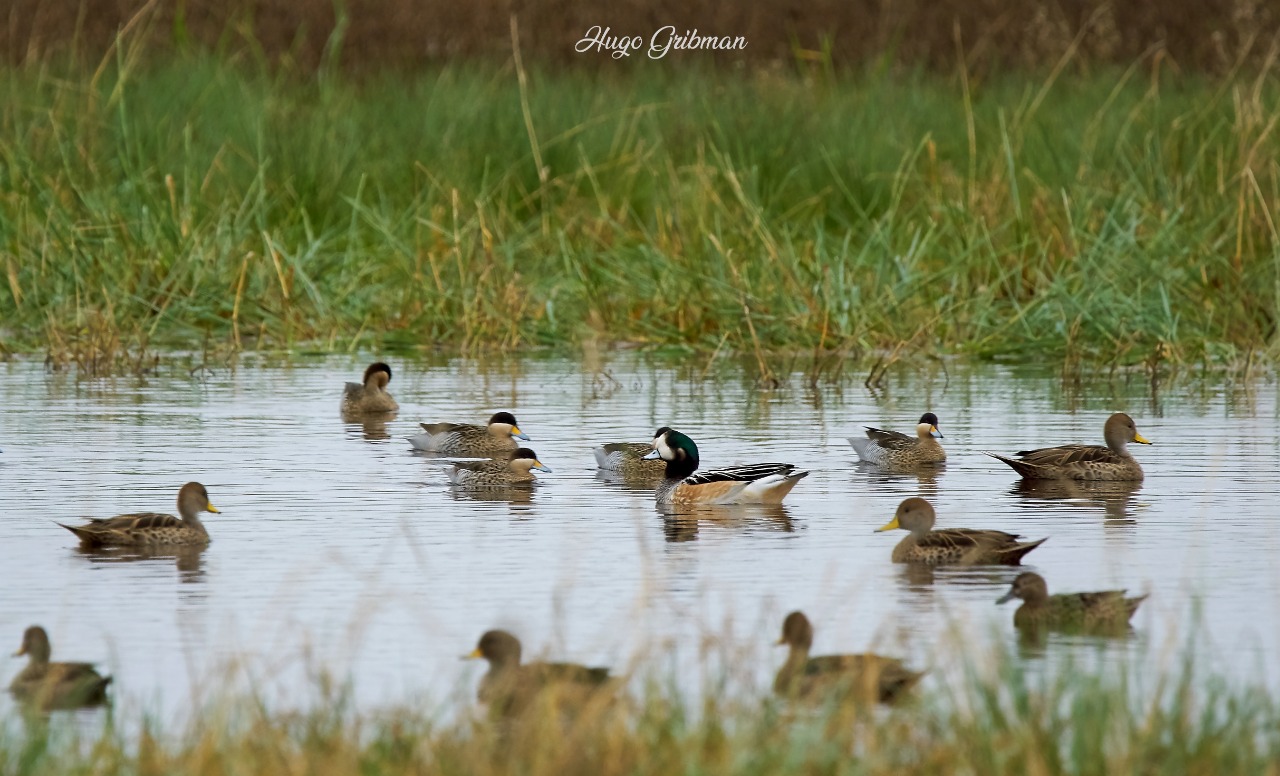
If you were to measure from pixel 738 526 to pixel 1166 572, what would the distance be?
2147 millimetres

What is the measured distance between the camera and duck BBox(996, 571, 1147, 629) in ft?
24.8

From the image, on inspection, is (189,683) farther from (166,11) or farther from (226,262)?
(166,11)

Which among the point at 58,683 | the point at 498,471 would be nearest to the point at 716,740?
the point at 58,683

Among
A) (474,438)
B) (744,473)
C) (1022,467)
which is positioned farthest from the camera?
(474,438)

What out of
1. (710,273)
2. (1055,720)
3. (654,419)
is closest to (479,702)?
(1055,720)

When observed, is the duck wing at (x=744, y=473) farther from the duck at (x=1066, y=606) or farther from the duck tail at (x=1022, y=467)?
the duck at (x=1066, y=606)

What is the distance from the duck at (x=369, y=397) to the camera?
47.1ft

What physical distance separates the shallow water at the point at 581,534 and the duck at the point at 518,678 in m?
0.10

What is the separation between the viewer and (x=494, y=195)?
19891mm

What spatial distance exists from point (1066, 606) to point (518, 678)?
200 cm

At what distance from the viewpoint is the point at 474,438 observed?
12375 millimetres

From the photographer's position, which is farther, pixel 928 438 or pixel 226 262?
pixel 226 262

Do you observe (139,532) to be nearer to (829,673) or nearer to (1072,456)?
(829,673)

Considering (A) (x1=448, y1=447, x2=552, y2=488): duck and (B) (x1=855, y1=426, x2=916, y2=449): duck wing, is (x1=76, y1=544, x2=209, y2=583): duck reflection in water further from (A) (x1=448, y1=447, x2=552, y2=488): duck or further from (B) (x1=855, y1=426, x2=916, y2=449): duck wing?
(B) (x1=855, y1=426, x2=916, y2=449): duck wing
